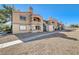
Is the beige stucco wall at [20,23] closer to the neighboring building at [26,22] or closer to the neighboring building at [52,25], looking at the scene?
the neighboring building at [26,22]

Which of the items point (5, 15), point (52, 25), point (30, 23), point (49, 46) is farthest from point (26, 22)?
point (49, 46)

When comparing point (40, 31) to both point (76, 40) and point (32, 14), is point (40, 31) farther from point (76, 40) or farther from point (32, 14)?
point (76, 40)

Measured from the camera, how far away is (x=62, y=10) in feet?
12.2

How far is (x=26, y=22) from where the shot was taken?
388 centimetres

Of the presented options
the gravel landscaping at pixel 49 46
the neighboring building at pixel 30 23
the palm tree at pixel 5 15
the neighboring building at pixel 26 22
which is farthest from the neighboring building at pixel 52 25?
the palm tree at pixel 5 15

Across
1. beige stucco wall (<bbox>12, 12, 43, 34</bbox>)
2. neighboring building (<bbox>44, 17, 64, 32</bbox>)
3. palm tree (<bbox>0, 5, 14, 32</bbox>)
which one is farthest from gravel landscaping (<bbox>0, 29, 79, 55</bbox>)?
palm tree (<bbox>0, 5, 14, 32</bbox>)

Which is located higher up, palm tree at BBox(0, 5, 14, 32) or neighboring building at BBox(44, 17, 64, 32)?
palm tree at BBox(0, 5, 14, 32)

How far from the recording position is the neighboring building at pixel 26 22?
3.78 m

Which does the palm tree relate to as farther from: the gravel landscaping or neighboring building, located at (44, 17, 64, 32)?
neighboring building, located at (44, 17, 64, 32)

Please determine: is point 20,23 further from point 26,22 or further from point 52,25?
point 52,25

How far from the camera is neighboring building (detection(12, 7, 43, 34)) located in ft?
12.4
